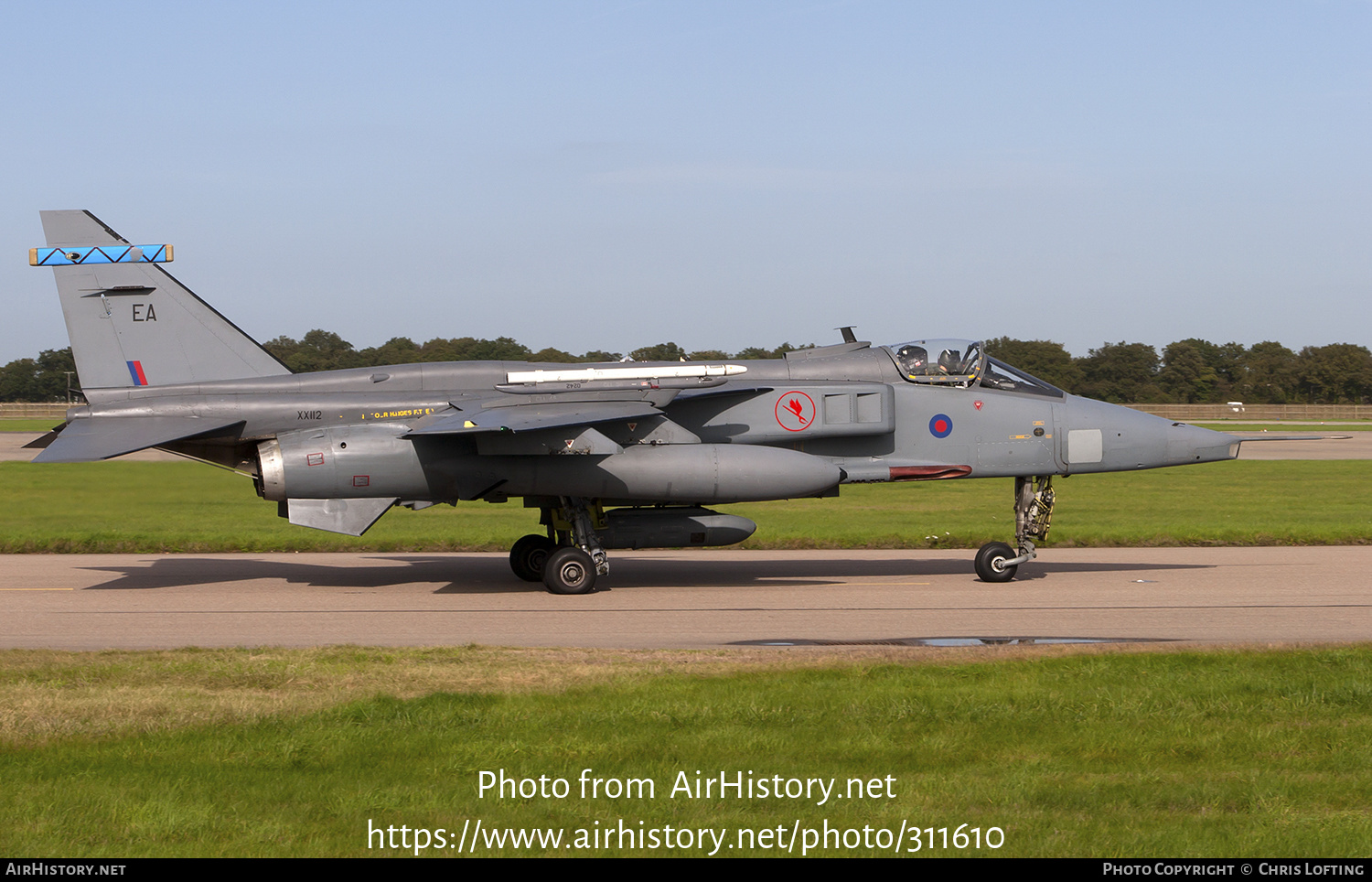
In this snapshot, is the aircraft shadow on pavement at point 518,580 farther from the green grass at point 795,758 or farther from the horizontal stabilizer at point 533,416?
the green grass at point 795,758

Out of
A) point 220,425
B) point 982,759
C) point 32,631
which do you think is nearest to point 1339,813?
point 982,759

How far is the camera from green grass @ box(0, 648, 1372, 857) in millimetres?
5500

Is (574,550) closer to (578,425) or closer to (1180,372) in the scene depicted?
(578,425)

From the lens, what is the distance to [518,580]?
52.1 feet

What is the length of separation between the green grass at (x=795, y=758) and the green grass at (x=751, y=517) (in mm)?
9707

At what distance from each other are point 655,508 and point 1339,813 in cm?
1051

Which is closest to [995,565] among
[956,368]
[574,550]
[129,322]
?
[956,368]

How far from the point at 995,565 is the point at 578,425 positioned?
5.54m

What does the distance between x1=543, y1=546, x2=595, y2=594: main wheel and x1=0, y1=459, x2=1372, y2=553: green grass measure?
5.12 metres

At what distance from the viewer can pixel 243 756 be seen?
6.82 m

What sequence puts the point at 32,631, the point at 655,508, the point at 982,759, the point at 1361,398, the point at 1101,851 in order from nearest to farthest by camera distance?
the point at 1101,851 → the point at 982,759 → the point at 32,631 → the point at 655,508 → the point at 1361,398

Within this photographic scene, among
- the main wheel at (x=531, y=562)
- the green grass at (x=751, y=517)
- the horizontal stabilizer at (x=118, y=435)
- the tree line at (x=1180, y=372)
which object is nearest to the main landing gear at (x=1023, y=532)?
the green grass at (x=751, y=517)

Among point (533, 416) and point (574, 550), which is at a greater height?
point (533, 416)

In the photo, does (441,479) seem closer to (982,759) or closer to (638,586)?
(638,586)
